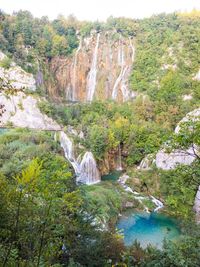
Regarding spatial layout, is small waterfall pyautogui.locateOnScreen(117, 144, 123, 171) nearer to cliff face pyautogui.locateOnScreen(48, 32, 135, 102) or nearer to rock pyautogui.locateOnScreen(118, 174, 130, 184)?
rock pyautogui.locateOnScreen(118, 174, 130, 184)

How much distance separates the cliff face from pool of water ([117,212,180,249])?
25884 millimetres

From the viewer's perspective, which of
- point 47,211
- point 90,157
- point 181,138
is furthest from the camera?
point 90,157

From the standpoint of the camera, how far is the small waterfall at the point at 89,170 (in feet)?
85.8

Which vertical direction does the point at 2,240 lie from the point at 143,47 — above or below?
below

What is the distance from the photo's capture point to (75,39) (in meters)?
51.2

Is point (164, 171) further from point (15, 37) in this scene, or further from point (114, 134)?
point (15, 37)

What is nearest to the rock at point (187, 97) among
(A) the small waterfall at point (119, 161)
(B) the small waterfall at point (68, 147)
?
(A) the small waterfall at point (119, 161)

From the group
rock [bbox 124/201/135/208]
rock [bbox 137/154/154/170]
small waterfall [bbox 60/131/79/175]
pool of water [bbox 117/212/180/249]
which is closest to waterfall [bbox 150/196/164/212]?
pool of water [bbox 117/212/180/249]

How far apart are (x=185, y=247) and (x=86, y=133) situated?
24.5 metres

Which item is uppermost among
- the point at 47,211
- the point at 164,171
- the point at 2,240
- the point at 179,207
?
the point at 47,211

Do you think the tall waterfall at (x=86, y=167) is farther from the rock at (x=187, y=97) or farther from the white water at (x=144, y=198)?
the rock at (x=187, y=97)

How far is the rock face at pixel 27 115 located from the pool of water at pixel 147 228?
19.0m

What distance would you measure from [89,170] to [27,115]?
14.8 m

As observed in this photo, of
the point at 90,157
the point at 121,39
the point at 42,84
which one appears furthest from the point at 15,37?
the point at 90,157
